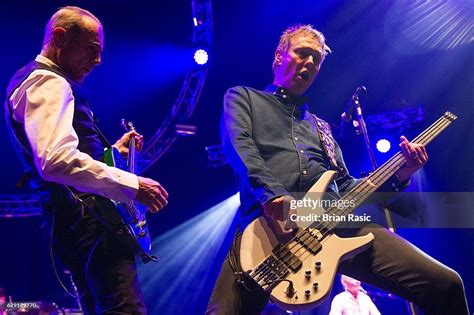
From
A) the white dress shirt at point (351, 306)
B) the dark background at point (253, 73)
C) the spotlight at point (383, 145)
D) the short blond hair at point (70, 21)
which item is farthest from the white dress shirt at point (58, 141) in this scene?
the spotlight at point (383, 145)

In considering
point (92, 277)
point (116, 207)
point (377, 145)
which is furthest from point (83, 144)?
point (377, 145)

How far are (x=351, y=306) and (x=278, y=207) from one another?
20.1 ft

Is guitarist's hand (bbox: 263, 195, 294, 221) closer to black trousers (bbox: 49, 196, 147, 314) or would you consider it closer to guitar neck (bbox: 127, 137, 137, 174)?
black trousers (bbox: 49, 196, 147, 314)

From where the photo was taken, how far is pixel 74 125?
2412 mm

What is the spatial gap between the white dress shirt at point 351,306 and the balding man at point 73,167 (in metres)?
6.32

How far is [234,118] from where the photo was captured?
9.66 ft

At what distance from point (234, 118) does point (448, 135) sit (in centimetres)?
808

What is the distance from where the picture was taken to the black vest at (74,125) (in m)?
2.27

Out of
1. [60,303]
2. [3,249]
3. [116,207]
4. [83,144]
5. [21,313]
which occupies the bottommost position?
[60,303]

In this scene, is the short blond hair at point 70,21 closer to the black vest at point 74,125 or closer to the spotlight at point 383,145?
the black vest at point 74,125

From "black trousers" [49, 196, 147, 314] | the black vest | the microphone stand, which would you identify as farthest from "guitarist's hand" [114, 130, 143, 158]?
the microphone stand

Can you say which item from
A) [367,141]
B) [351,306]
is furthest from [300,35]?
[351,306]

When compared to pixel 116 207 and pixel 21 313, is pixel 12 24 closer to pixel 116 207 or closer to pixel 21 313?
pixel 21 313

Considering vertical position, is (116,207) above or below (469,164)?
above
